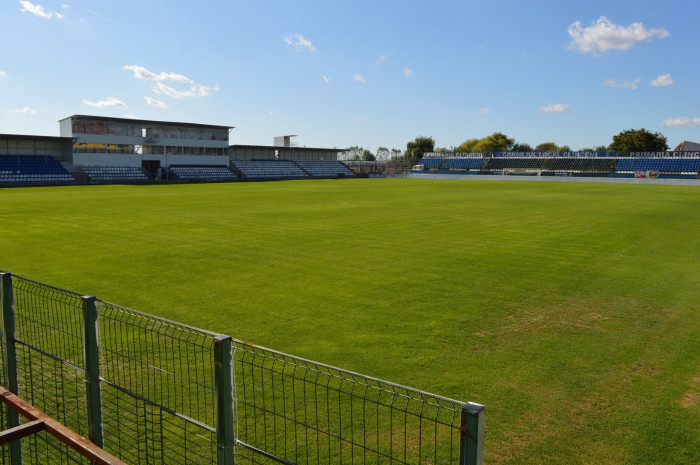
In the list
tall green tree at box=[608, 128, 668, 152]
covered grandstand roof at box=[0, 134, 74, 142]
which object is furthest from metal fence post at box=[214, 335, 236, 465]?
tall green tree at box=[608, 128, 668, 152]

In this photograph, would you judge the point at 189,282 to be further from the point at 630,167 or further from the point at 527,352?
the point at 630,167

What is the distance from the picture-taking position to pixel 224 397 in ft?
11.7

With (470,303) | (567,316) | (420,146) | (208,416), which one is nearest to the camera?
(208,416)

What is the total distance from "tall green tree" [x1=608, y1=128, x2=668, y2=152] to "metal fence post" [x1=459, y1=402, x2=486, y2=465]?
12146 cm

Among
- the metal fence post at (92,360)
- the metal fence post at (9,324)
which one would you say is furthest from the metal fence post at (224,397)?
the metal fence post at (9,324)

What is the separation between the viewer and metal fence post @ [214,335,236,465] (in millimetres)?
3482

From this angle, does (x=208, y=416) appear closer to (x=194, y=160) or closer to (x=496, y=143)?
(x=194, y=160)

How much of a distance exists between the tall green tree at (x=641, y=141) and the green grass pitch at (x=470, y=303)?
10033cm

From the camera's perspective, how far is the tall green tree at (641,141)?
352 ft

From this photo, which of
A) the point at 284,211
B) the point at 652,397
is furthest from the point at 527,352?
the point at 284,211

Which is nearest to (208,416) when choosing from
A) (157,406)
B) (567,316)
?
(157,406)

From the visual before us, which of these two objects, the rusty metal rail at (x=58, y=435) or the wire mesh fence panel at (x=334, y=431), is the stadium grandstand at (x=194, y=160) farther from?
the rusty metal rail at (x=58, y=435)

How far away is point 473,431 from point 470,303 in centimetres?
722

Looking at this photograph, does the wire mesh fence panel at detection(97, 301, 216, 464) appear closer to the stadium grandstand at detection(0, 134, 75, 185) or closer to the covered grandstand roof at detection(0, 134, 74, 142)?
the stadium grandstand at detection(0, 134, 75, 185)
